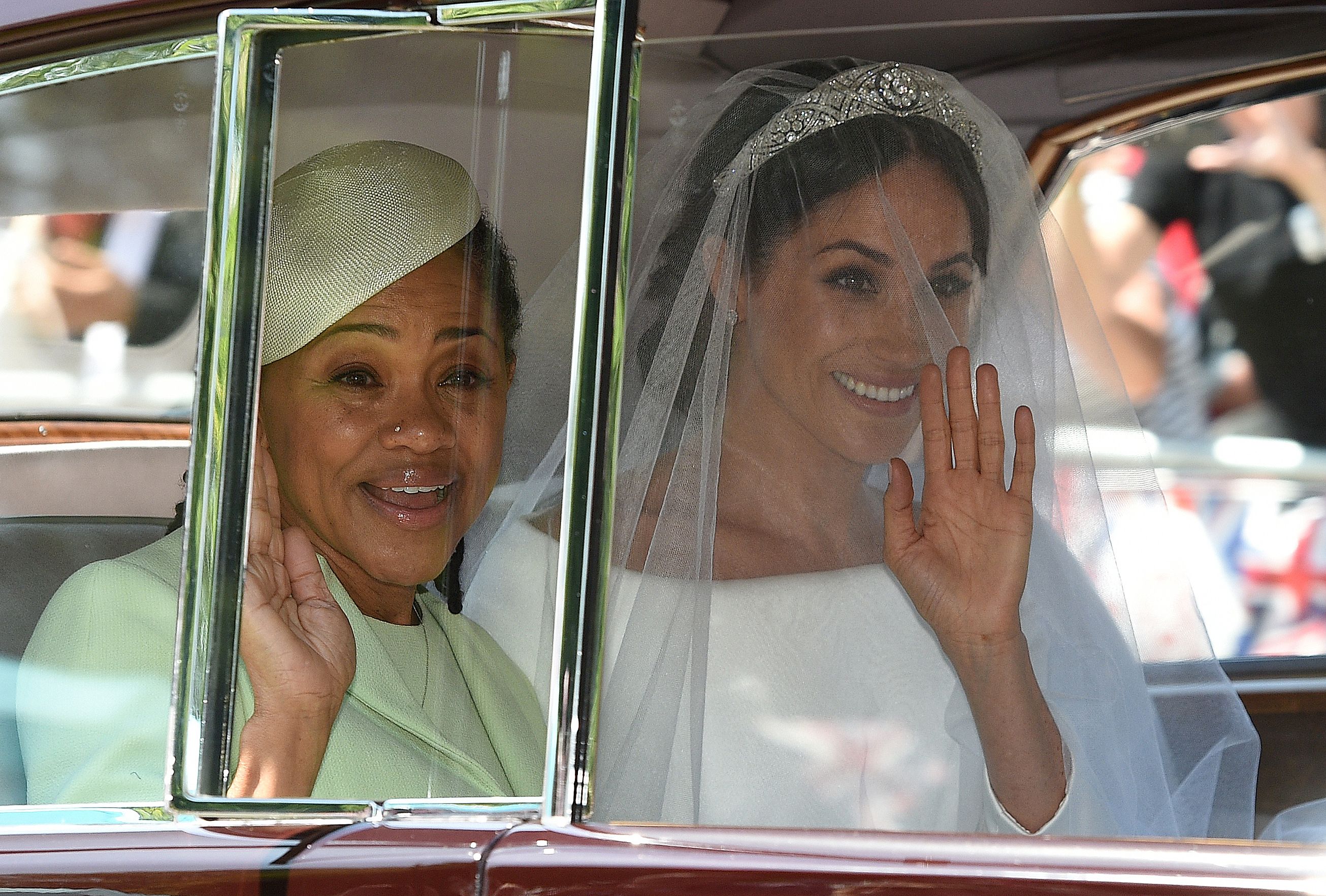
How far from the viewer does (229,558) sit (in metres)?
1.14

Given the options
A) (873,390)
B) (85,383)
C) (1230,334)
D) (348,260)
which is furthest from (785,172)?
(1230,334)

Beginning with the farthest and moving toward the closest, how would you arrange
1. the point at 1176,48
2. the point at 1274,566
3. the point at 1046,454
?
1. the point at 1274,566
2. the point at 1176,48
3. the point at 1046,454

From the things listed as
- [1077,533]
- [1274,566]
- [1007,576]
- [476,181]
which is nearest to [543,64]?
[476,181]

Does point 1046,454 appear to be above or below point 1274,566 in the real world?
below

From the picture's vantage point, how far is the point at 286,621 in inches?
46.2

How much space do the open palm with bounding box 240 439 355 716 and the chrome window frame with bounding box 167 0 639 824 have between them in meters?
0.02

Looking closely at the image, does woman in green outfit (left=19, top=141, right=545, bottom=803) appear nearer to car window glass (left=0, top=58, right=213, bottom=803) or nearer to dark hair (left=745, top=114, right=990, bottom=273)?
car window glass (left=0, top=58, right=213, bottom=803)

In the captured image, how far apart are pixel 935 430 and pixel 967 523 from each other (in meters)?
0.11

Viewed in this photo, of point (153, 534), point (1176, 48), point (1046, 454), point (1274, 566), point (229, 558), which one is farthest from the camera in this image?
point (1274, 566)

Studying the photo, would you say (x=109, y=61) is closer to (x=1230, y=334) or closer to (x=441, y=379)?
(x=441, y=379)

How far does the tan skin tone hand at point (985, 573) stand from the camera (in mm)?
1426

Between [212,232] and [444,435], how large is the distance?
266 millimetres

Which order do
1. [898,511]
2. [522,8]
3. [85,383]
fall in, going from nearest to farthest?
[522,8]
[898,511]
[85,383]

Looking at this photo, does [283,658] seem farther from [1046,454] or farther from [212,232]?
[1046,454]
